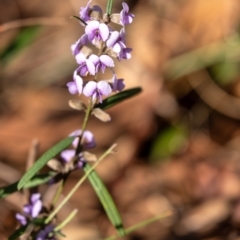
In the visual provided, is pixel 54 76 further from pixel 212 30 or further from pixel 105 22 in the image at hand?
pixel 105 22

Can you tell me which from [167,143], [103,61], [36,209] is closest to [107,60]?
[103,61]

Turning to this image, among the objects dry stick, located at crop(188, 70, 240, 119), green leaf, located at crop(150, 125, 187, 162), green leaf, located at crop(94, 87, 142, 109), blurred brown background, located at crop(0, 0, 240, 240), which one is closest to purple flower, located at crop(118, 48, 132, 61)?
green leaf, located at crop(94, 87, 142, 109)

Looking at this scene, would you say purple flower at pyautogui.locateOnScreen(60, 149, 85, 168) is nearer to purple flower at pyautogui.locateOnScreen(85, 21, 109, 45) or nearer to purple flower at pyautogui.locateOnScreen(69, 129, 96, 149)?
purple flower at pyautogui.locateOnScreen(69, 129, 96, 149)

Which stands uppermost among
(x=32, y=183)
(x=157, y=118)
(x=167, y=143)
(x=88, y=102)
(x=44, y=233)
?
(x=157, y=118)

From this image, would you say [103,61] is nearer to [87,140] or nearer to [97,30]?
[97,30]

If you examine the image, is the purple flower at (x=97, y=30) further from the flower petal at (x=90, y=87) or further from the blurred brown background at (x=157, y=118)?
the blurred brown background at (x=157, y=118)

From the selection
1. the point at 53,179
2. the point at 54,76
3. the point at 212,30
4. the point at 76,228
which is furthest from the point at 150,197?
the point at 53,179

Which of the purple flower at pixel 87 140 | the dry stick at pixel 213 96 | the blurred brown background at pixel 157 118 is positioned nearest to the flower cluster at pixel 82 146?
the purple flower at pixel 87 140
